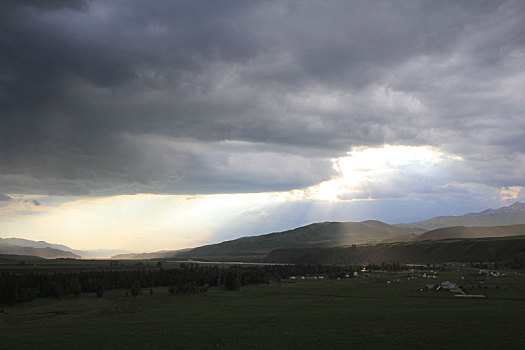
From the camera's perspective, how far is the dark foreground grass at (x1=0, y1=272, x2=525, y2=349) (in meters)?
38.0

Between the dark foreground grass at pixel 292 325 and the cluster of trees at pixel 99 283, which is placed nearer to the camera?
the dark foreground grass at pixel 292 325

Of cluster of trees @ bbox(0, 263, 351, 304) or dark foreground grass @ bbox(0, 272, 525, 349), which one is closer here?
dark foreground grass @ bbox(0, 272, 525, 349)

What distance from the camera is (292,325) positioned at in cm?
4791

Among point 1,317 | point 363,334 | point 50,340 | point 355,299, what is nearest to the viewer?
point 363,334

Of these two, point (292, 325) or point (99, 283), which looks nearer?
point (292, 325)

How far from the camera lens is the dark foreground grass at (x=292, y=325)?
125ft

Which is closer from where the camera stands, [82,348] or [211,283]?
[82,348]

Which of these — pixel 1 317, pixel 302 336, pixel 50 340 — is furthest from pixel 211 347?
pixel 1 317

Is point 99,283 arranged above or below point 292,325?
below

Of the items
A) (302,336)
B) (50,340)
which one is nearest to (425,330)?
(302,336)

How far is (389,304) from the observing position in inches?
2514

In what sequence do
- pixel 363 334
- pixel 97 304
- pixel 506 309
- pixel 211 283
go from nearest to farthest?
pixel 363 334 → pixel 506 309 → pixel 97 304 → pixel 211 283

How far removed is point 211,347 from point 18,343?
21368 millimetres

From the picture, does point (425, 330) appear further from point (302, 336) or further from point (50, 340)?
point (50, 340)
